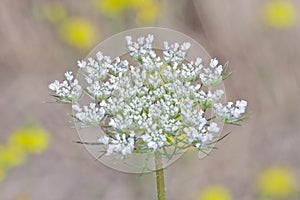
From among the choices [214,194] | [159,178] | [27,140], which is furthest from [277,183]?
[159,178]

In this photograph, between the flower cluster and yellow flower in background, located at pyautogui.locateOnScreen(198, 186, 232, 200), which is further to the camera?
yellow flower in background, located at pyautogui.locateOnScreen(198, 186, 232, 200)

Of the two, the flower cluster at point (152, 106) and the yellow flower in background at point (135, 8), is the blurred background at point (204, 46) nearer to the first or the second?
the yellow flower in background at point (135, 8)

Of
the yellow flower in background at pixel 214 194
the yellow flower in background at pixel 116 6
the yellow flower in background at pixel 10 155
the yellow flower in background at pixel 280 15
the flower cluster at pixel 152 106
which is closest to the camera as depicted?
the flower cluster at pixel 152 106

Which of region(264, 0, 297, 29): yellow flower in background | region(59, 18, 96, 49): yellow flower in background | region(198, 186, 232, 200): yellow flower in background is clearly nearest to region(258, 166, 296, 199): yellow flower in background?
region(198, 186, 232, 200): yellow flower in background

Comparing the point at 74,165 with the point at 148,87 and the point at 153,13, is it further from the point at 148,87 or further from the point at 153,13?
the point at 148,87

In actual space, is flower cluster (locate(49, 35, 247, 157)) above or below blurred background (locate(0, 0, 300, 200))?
below

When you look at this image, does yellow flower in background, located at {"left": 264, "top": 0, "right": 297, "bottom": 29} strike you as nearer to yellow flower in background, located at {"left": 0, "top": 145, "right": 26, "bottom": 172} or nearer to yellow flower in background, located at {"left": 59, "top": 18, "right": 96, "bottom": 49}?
yellow flower in background, located at {"left": 59, "top": 18, "right": 96, "bottom": 49}

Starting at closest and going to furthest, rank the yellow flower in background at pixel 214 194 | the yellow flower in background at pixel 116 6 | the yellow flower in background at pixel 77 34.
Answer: the yellow flower in background at pixel 214 194 < the yellow flower in background at pixel 116 6 < the yellow flower in background at pixel 77 34

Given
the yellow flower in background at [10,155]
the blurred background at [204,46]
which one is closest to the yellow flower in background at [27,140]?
the yellow flower in background at [10,155]
